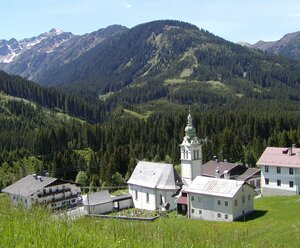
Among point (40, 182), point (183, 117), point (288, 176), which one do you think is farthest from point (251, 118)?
point (40, 182)

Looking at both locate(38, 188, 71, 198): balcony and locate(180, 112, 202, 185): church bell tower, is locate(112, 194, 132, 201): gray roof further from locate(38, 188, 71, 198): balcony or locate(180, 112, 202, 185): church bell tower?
locate(180, 112, 202, 185): church bell tower

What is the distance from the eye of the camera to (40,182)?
278ft

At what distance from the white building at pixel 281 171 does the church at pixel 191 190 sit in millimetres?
5040

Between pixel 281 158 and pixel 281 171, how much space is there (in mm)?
2264

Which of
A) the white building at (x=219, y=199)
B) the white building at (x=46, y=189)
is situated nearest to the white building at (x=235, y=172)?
the white building at (x=219, y=199)

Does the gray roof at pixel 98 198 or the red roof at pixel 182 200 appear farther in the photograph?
the gray roof at pixel 98 198

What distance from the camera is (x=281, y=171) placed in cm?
7544

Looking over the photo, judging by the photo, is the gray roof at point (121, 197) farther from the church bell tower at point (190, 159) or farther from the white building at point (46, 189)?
the church bell tower at point (190, 159)

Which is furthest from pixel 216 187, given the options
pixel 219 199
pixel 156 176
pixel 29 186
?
pixel 29 186

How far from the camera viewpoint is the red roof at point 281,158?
2928 inches

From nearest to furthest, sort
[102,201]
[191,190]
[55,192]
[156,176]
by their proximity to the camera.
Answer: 1. [191,190]
2. [102,201]
3. [156,176]
4. [55,192]

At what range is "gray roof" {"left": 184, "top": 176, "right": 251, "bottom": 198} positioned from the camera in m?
64.2

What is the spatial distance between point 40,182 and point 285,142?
59694mm

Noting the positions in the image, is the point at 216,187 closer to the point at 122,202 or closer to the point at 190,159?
the point at 190,159
